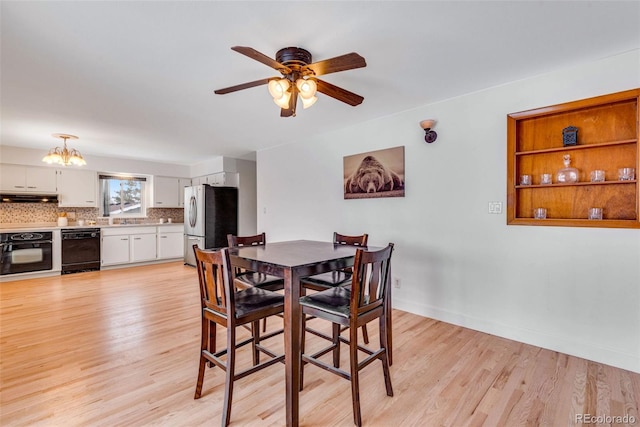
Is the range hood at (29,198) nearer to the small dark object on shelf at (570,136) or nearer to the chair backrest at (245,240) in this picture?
the chair backrest at (245,240)

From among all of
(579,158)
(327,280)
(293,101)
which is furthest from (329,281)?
(579,158)

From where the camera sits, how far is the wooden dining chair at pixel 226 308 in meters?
1.63

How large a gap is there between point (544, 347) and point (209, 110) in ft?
12.7

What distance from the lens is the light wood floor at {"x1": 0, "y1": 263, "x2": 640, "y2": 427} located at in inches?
66.3

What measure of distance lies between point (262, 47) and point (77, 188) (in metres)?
5.56

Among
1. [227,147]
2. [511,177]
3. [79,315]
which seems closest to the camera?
[511,177]

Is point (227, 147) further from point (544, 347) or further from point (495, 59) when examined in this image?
point (544, 347)

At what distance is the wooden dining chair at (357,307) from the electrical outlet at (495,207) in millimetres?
1392

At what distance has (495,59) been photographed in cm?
226

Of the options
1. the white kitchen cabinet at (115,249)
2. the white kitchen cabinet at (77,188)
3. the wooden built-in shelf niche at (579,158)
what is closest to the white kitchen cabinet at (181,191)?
the white kitchen cabinet at (115,249)

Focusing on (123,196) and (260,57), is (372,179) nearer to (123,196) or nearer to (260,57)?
(260,57)

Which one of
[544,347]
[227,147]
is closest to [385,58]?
[544,347]

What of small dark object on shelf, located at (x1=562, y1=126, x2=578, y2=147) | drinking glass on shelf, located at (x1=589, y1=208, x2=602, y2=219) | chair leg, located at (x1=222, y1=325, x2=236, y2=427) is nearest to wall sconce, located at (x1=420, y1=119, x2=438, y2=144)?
small dark object on shelf, located at (x1=562, y1=126, x2=578, y2=147)

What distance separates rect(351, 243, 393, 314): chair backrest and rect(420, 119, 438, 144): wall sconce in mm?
1712
